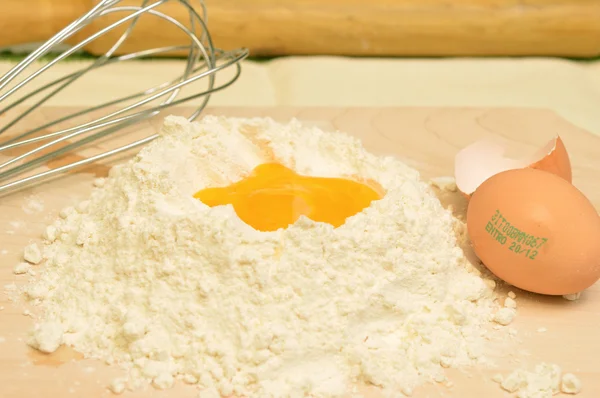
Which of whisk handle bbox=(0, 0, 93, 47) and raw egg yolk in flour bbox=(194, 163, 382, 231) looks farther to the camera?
whisk handle bbox=(0, 0, 93, 47)

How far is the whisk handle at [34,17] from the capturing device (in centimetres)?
157

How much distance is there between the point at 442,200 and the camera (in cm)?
98

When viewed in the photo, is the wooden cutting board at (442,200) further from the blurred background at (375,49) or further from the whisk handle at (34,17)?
the whisk handle at (34,17)

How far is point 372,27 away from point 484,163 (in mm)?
828

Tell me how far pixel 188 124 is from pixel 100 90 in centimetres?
70

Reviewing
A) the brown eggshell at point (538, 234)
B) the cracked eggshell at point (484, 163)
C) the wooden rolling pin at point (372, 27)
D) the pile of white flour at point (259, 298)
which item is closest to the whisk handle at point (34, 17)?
the wooden rolling pin at point (372, 27)

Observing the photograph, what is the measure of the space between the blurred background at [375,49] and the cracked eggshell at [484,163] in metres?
0.60

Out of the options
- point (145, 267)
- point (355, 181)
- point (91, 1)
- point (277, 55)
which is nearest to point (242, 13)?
point (277, 55)

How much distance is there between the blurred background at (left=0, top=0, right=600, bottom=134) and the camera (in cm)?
159

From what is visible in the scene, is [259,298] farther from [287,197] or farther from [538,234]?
[538,234]

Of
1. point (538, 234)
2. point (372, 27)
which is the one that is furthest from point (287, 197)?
point (372, 27)

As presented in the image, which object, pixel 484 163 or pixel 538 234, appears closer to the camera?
pixel 538 234

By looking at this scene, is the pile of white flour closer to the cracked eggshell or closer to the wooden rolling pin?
the cracked eggshell

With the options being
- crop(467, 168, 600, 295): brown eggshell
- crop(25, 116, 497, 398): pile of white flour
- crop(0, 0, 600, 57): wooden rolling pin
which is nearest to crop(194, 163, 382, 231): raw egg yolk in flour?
crop(25, 116, 497, 398): pile of white flour
